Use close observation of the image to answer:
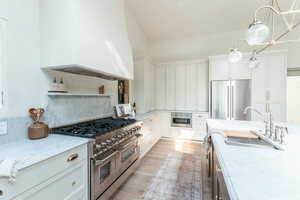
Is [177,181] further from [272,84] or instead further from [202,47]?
[202,47]

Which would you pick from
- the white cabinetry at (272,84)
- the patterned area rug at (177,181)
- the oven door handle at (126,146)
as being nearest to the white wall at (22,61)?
the oven door handle at (126,146)

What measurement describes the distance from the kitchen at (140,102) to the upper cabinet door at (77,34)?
12 millimetres

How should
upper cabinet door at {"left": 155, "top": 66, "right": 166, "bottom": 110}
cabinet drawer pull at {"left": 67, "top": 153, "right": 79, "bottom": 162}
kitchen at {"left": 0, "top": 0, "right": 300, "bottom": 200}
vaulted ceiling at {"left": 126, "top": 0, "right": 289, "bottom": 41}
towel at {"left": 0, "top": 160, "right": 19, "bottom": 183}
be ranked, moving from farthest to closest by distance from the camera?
upper cabinet door at {"left": 155, "top": 66, "right": 166, "bottom": 110}
vaulted ceiling at {"left": 126, "top": 0, "right": 289, "bottom": 41}
cabinet drawer pull at {"left": 67, "top": 153, "right": 79, "bottom": 162}
kitchen at {"left": 0, "top": 0, "right": 300, "bottom": 200}
towel at {"left": 0, "top": 160, "right": 19, "bottom": 183}

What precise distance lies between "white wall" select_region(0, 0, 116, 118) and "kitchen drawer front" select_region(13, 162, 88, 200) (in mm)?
820

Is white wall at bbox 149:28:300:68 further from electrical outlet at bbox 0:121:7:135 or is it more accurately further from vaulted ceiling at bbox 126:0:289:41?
electrical outlet at bbox 0:121:7:135

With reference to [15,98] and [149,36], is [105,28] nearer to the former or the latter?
[15,98]

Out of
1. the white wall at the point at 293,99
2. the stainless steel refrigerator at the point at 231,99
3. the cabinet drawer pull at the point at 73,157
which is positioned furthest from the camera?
the white wall at the point at 293,99

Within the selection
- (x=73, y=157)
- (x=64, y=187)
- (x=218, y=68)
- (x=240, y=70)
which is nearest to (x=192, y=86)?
(x=218, y=68)

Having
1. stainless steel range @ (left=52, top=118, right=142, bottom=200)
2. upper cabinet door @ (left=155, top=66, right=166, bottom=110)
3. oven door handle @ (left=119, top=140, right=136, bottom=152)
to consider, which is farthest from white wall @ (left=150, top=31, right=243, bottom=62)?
oven door handle @ (left=119, top=140, right=136, bottom=152)

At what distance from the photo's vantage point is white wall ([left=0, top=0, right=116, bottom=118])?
128 cm

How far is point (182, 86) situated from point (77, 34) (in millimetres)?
3297

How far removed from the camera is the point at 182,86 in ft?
13.5

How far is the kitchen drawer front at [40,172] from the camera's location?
0.79 metres

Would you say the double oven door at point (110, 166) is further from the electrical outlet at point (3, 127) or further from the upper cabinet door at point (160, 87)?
the upper cabinet door at point (160, 87)
